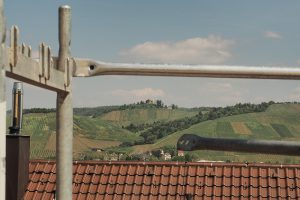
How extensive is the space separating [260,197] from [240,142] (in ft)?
25.5

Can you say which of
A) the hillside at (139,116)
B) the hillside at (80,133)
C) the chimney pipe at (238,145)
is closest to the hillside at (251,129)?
the hillside at (80,133)

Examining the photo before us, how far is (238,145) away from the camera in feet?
9.15

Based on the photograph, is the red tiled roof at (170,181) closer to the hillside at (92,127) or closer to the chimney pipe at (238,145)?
the chimney pipe at (238,145)

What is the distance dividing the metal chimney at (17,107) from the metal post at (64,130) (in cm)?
595

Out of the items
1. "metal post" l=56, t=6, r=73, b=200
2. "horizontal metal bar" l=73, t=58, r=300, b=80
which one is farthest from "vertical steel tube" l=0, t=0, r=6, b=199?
"horizontal metal bar" l=73, t=58, r=300, b=80

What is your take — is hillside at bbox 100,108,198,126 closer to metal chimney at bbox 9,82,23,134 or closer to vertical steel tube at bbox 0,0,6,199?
metal chimney at bbox 9,82,23,134

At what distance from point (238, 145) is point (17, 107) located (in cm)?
746

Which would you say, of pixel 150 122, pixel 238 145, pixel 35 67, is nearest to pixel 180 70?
pixel 238 145

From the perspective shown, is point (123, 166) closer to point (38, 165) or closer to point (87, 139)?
point (38, 165)

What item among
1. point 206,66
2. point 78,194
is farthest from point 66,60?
point 78,194

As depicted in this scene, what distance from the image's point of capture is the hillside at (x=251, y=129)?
10796cm

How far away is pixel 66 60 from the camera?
3.13 m

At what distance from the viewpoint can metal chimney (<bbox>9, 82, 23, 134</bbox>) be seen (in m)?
9.24

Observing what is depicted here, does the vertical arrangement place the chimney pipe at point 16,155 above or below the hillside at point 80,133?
above
